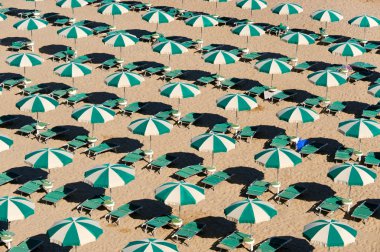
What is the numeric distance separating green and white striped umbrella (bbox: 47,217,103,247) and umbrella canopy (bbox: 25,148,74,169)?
4067mm

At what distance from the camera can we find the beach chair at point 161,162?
29000 millimetres

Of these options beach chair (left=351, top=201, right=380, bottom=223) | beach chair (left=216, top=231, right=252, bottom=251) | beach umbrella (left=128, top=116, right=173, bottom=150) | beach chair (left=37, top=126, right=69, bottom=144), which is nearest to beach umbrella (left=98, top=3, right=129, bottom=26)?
beach chair (left=37, top=126, right=69, bottom=144)

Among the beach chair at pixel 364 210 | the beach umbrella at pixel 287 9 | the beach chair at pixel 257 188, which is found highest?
the beach umbrella at pixel 287 9

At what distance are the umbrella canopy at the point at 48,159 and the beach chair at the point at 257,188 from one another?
6.72 meters

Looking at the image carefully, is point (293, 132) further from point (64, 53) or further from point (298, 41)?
point (64, 53)

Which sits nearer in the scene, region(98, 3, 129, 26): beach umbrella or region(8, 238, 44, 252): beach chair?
region(8, 238, 44, 252): beach chair

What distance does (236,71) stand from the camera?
38.2 metres

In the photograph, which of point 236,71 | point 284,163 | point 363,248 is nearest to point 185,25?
point 236,71

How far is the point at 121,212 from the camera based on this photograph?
25.9 meters

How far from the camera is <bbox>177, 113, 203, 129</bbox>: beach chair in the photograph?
3238cm

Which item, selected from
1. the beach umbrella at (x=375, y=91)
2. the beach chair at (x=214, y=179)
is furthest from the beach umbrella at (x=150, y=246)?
the beach umbrella at (x=375, y=91)

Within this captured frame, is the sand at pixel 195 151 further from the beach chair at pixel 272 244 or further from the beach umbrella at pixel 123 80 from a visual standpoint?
the beach umbrella at pixel 123 80

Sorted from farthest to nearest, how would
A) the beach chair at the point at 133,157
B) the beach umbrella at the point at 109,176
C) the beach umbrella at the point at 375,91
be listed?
the beach umbrella at the point at 375,91
the beach chair at the point at 133,157
the beach umbrella at the point at 109,176

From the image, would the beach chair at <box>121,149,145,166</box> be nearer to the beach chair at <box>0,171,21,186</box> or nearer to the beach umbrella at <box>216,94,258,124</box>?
the beach umbrella at <box>216,94,258,124</box>
